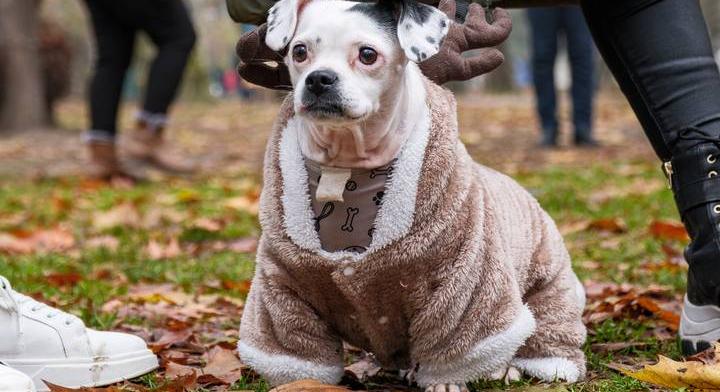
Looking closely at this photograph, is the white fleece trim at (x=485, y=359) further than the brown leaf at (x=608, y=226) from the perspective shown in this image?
No

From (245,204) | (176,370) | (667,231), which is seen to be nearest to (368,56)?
(176,370)

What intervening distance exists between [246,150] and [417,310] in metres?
8.10

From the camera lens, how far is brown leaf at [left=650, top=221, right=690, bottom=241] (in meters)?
4.32

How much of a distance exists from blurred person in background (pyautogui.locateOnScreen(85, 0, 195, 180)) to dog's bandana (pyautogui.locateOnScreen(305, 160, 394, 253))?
4036mm

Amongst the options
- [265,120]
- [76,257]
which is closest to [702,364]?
[76,257]

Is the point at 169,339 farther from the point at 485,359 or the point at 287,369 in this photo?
the point at 485,359

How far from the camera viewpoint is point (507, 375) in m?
2.32

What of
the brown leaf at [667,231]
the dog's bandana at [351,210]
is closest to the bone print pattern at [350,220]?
the dog's bandana at [351,210]

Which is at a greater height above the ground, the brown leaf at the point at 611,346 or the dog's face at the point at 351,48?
the dog's face at the point at 351,48

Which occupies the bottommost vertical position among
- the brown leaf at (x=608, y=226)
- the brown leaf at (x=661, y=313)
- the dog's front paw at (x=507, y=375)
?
the brown leaf at (x=608, y=226)

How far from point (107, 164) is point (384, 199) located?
4.75 metres

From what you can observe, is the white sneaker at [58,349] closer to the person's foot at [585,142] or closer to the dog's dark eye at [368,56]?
the dog's dark eye at [368,56]

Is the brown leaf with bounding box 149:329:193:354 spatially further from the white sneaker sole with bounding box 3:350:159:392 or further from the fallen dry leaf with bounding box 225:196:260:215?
the fallen dry leaf with bounding box 225:196:260:215

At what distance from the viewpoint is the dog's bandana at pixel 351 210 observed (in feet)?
6.95
